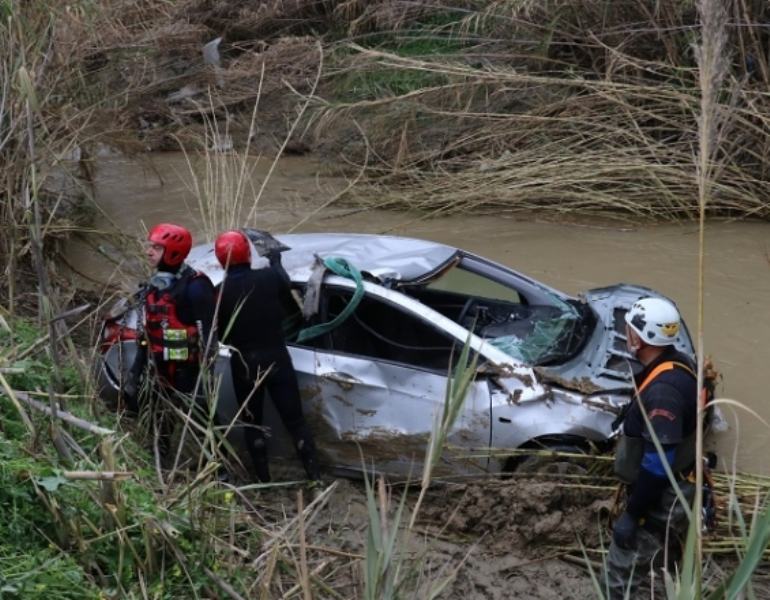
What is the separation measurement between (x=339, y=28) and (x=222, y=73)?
267 centimetres

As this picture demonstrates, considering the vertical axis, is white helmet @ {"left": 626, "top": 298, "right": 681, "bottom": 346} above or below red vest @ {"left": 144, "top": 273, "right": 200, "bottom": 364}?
above

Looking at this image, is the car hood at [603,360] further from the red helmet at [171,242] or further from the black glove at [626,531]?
the red helmet at [171,242]

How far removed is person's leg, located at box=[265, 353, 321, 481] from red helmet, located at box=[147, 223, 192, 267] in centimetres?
85

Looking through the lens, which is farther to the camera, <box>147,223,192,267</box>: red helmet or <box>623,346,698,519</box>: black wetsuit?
<box>147,223,192,267</box>: red helmet

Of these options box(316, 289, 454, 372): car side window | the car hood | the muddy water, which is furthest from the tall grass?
box(316, 289, 454, 372): car side window

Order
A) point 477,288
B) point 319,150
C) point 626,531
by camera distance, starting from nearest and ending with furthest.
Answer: point 626,531 → point 477,288 → point 319,150

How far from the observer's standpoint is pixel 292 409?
224 inches

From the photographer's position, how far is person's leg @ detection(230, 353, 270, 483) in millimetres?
5656

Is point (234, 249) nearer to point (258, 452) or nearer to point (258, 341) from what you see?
point (258, 341)

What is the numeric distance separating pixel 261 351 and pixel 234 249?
600 mm

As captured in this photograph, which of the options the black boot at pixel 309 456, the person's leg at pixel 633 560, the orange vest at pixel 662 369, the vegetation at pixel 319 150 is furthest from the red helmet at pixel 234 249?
the person's leg at pixel 633 560

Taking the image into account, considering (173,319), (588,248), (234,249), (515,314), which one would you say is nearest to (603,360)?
(515,314)

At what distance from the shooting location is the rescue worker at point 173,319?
18.1 ft

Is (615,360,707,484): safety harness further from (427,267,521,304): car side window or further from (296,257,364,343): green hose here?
(427,267,521,304): car side window
